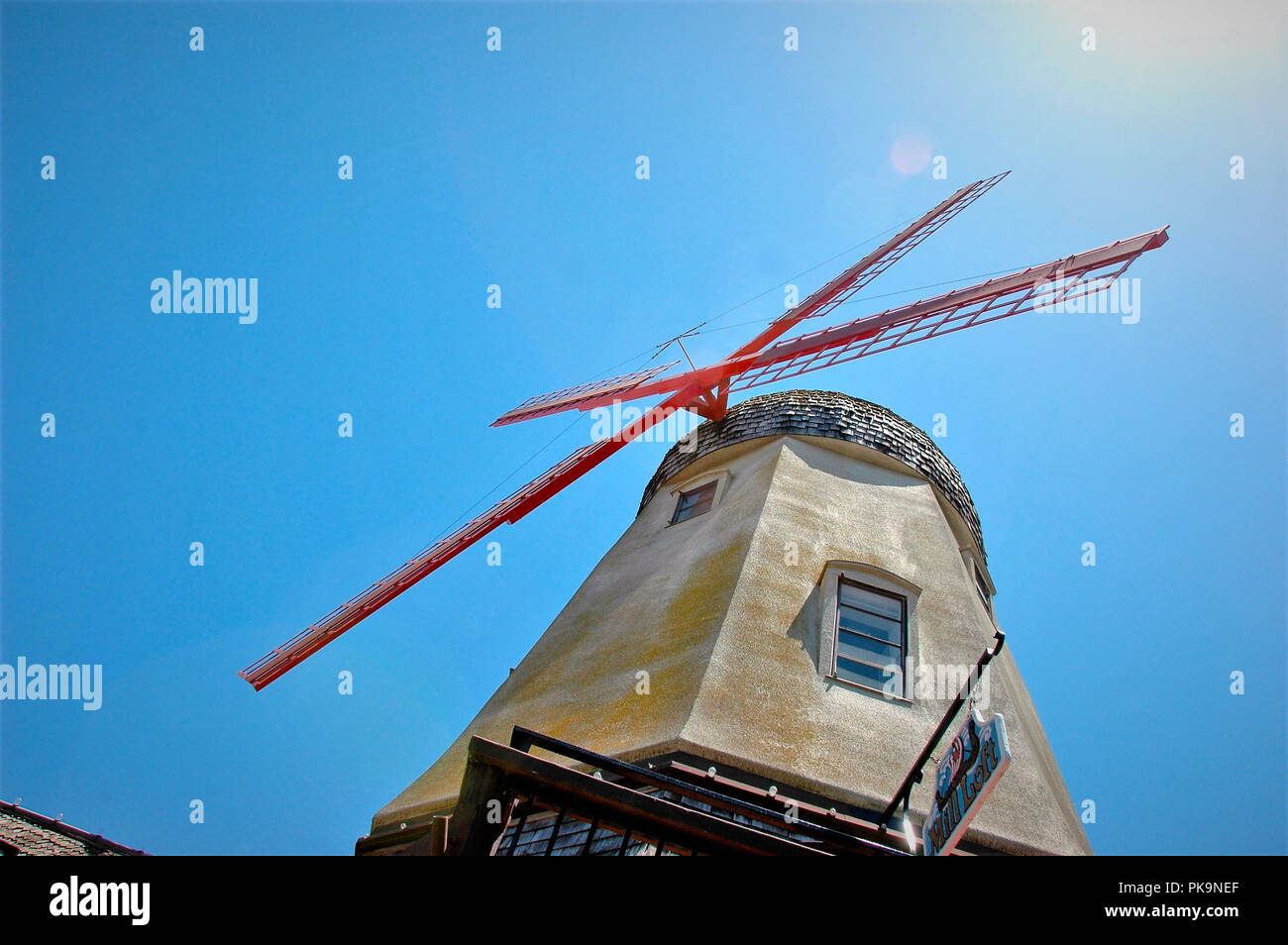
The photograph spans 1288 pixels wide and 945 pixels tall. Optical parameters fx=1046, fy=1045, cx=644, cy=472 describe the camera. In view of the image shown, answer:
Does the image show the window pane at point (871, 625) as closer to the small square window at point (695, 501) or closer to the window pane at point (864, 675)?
the window pane at point (864, 675)

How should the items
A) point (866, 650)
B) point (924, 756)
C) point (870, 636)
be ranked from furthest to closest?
point (870, 636)
point (866, 650)
point (924, 756)

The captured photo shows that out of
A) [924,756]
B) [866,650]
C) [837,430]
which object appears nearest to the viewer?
[924,756]

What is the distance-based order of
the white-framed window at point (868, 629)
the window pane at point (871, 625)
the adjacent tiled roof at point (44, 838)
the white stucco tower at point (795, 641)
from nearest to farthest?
the white stucco tower at point (795, 641) < the white-framed window at point (868, 629) < the window pane at point (871, 625) < the adjacent tiled roof at point (44, 838)

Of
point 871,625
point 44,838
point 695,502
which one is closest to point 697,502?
point 695,502

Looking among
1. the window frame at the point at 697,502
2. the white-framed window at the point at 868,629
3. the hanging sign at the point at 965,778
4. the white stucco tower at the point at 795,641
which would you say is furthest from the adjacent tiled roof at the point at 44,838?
the hanging sign at the point at 965,778

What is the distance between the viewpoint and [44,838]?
1096cm

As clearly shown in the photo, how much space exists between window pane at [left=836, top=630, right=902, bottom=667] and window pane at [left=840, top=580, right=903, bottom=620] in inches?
15.7

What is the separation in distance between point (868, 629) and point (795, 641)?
31.9 inches

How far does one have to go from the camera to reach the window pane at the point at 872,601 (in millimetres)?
8859

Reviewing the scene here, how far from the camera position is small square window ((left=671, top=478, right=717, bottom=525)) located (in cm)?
1168

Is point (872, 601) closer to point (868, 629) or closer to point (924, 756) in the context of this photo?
point (868, 629)

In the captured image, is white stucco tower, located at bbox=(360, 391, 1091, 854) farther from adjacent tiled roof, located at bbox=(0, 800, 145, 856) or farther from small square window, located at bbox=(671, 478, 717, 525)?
adjacent tiled roof, located at bbox=(0, 800, 145, 856)
